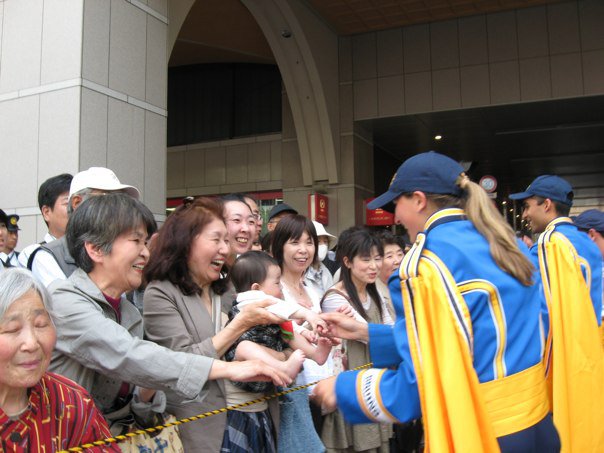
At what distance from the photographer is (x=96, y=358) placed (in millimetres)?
2166

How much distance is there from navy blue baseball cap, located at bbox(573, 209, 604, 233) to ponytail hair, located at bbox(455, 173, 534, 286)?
385 cm

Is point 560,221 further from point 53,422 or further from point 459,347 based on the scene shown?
point 53,422

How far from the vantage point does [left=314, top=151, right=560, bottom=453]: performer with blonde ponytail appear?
2037 millimetres

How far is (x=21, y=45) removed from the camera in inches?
264

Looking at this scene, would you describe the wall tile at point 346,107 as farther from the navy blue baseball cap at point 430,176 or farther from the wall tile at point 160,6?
the navy blue baseball cap at point 430,176

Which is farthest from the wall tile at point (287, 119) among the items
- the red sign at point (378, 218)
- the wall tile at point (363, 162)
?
the red sign at point (378, 218)

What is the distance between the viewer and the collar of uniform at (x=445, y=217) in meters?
2.29

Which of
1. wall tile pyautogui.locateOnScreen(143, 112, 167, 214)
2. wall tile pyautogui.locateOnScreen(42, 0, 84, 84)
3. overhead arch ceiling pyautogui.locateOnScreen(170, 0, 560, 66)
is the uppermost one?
overhead arch ceiling pyautogui.locateOnScreen(170, 0, 560, 66)

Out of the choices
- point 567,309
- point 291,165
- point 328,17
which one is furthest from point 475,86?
point 567,309

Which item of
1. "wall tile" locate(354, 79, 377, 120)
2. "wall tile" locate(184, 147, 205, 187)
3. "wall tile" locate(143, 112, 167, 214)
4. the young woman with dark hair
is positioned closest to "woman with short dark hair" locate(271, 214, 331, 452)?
the young woman with dark hair

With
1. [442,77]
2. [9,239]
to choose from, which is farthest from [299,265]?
[442,77]

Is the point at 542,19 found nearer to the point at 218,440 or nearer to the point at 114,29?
the point at 114,29

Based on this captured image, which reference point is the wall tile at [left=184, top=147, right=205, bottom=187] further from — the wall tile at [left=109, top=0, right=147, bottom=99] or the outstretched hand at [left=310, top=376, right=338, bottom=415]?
the outstretched hand at [left=310, top=376, right=338, bottom=415]

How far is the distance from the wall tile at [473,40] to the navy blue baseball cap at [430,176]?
38.7ft
